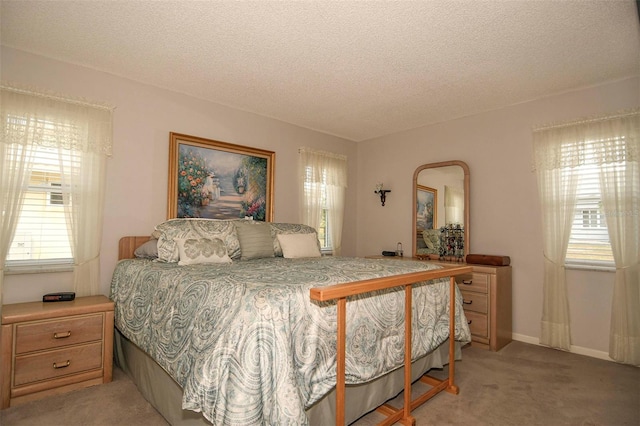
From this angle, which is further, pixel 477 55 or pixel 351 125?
pixel 351 125

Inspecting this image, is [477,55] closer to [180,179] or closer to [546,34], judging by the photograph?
[546,34]

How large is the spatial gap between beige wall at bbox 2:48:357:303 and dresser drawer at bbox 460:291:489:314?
2.93m

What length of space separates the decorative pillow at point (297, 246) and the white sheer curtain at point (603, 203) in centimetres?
234

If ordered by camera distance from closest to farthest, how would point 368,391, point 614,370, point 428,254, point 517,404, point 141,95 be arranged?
1. point 368,391
2. point 517,404
3. point 614,370
4. point 141,95
5. point 428,254

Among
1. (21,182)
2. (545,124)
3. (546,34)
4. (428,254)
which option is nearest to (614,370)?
(428,254)

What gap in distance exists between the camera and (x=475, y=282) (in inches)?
137

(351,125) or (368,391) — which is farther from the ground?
(351,125)

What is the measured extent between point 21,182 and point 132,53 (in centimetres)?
130

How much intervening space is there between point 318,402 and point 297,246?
1.83 meters

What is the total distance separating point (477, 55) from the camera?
2637 mm

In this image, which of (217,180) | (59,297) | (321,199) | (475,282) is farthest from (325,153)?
(59,297)

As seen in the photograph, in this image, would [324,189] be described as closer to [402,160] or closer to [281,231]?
[402,160]

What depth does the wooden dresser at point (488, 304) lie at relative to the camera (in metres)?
3.31

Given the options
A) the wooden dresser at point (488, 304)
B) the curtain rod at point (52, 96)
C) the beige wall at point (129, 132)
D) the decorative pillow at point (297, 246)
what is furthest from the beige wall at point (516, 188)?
the curtain rod at point (52, 96)
